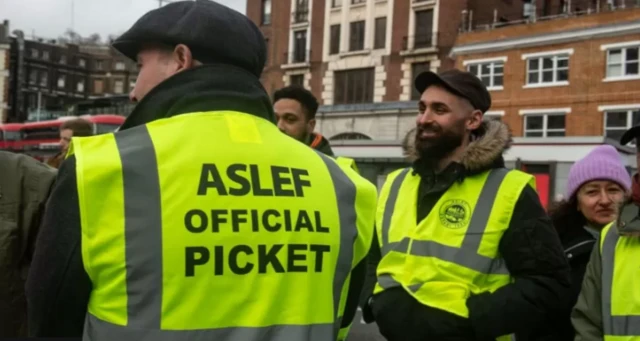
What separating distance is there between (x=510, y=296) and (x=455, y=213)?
0.42 m

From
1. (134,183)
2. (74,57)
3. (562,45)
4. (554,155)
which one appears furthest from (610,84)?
(74,57)

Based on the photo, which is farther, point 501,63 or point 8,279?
point 501,63

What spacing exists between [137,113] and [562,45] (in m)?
30.2

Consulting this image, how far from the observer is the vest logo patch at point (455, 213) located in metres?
3.18

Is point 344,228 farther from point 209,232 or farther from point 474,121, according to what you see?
point 474,121

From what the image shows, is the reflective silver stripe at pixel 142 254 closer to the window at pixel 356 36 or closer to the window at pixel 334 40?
the window at pixel 356 36

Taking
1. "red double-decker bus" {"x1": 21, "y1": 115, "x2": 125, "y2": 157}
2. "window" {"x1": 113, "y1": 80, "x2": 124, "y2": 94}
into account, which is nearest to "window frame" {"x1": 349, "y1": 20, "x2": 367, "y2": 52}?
"red double-decker bus" {"x1": 21, "y1": 115, "x2": 125, "y2": 157}

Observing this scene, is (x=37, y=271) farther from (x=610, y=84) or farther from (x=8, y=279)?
(x=610, y=84)

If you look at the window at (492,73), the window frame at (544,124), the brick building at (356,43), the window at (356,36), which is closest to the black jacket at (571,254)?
the window frame at (544,124)

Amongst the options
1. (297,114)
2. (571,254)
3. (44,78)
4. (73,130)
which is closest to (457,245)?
(571,254)

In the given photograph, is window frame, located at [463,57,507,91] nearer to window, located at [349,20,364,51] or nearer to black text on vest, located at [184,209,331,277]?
window, located at [349,20,364,51]

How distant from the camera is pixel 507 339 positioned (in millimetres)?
3186

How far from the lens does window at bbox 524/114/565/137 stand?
2980 cm

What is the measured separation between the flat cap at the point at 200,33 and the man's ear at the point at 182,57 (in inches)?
0.5
